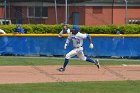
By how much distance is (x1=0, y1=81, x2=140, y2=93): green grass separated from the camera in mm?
14469

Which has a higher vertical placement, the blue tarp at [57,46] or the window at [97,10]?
the window at [97,10]

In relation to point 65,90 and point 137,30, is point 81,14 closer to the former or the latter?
point 137,30

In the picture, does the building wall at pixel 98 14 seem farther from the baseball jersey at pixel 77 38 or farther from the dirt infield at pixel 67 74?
the baseball jersey at pixel 77 38

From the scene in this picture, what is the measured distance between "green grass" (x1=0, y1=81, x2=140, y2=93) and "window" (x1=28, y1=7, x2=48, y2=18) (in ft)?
101

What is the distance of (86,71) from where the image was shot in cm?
2038

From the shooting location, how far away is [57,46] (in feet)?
93.0

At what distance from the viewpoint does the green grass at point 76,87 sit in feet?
47.5

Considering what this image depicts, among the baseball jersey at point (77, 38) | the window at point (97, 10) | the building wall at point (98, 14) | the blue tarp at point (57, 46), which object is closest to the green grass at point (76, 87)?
the baseball jersey at point (77, 38)

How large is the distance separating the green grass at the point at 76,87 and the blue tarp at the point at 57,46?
37.2 ft

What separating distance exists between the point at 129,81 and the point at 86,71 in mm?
3548

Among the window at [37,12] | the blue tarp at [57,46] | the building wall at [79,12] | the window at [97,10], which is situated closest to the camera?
the blue tarp at [57,46]

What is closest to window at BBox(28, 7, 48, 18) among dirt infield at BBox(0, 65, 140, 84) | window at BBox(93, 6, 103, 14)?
window at BBox(93, 6, 103, 14)

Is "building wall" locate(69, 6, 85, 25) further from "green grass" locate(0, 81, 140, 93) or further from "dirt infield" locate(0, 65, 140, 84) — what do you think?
"green grass" locate(0, 81, 140, 93)

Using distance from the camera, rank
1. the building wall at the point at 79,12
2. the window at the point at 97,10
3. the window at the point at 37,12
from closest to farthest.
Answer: the building wall at the point at 79,12, the window at the point at 97,10, the window at the point at 37,12
